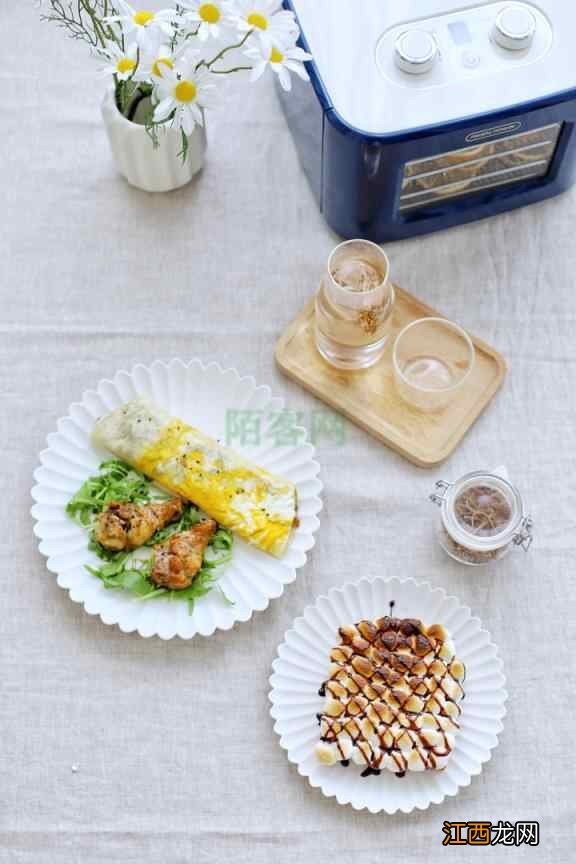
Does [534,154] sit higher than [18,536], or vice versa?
[534,154]

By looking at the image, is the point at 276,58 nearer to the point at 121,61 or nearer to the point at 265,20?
the point at 265,20

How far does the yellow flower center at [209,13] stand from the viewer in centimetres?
128

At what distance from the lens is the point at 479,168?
1458 millimetres

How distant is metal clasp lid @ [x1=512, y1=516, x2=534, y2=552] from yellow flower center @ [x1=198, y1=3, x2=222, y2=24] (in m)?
0.66

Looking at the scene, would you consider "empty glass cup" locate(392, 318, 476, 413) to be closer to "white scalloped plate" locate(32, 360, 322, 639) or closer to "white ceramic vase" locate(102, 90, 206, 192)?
"white scalloped plate" locate(32, 360, 322, 639)

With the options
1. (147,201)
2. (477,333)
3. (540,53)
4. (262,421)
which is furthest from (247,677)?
(540,53)

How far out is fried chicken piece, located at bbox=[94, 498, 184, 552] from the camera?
1.34m

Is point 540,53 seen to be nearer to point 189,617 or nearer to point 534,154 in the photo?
point 534,154

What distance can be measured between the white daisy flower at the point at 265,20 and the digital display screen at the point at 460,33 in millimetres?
219

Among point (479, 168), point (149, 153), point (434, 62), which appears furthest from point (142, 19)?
point (479, 168)

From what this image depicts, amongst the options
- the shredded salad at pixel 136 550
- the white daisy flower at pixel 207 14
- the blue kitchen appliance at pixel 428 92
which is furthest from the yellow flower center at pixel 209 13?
the shredded salad at pixel 136 550

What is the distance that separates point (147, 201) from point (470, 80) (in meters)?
0.47

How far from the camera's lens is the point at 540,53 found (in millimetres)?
1375

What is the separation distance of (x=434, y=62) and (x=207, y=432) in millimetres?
515
